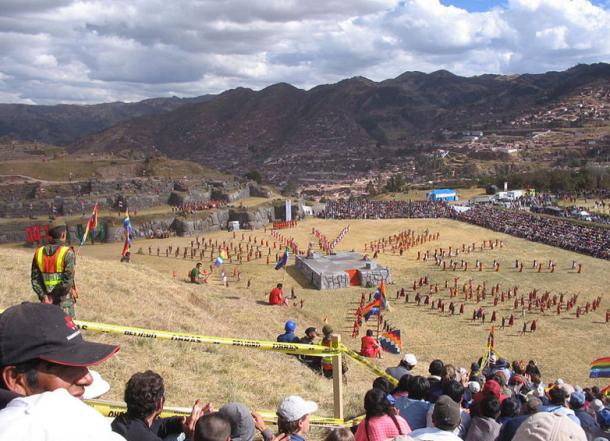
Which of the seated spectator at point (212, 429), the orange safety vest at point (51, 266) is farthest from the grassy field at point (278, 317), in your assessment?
the seated spectator at point (212, 429)

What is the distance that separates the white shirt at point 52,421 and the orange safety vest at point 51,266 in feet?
20.2

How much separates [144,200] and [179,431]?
6198 cm

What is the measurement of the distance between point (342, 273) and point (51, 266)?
86.5 feet

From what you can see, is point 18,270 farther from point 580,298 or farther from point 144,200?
point 144,200

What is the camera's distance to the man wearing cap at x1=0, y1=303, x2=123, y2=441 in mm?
2223

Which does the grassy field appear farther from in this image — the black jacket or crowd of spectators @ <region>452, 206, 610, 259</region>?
the black jacket

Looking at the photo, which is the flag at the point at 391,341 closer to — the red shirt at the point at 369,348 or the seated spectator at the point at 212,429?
the red shirt at the point at 369,348

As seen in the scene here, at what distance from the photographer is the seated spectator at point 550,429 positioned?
3465 mm

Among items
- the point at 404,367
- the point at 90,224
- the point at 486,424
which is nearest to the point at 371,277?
the point at 90,224

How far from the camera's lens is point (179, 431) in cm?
461

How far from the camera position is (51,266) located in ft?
26.3

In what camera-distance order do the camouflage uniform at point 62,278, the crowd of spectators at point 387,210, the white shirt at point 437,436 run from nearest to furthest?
the white shirt at point 437,436
the camouflage uniform at point 62,278
the crowd of spectators at point 387,210

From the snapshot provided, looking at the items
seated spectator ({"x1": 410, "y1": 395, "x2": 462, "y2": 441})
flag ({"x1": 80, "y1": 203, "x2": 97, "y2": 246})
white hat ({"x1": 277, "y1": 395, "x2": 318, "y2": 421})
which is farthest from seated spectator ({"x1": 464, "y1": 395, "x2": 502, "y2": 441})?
flag ({"x1": 80, "y1": 203, "x2": 97, "y2": 246})

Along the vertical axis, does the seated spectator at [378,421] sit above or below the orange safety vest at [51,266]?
below
